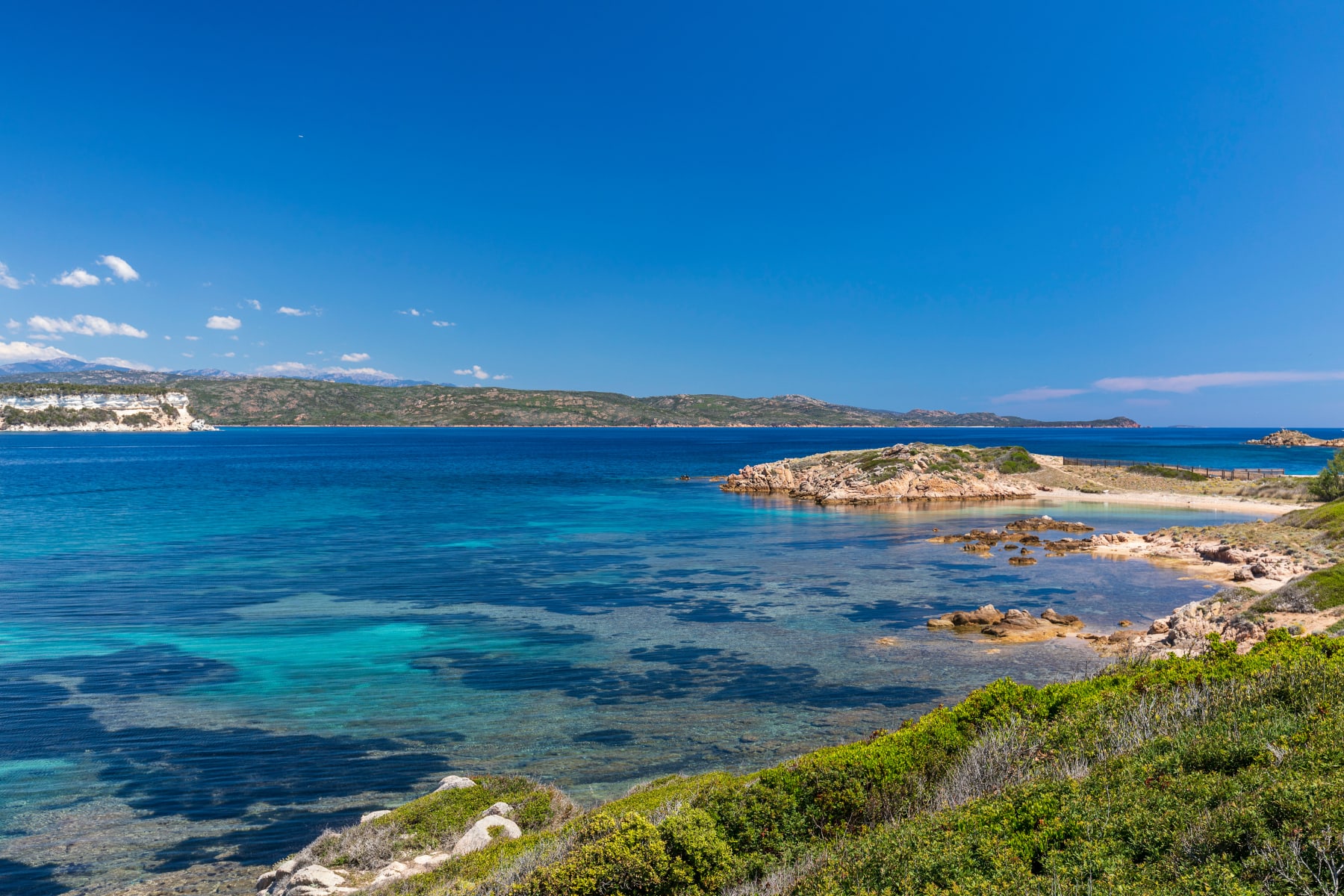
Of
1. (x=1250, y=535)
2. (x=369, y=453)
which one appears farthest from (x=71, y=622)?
(x=369, y=453)

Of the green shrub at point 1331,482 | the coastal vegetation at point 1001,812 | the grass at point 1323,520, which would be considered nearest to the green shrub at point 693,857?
the coastal vegetation at point 1001,812

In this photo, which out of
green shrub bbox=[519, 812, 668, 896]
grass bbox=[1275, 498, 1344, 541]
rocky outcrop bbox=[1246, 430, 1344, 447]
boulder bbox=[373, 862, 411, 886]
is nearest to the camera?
green shrub bbox=[519, 812, 668, 896]

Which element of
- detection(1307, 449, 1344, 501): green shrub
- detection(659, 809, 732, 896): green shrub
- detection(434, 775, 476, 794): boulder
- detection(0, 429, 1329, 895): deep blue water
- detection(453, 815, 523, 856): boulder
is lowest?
detection(0, 429, 1329, 895): deep blue water

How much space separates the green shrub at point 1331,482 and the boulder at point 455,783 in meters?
66.6

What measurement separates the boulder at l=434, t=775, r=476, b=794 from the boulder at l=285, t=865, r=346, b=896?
9.00 ft

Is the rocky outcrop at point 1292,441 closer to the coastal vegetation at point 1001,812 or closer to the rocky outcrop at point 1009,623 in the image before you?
the rocky outcrop at point 1009,623

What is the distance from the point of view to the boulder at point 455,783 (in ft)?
43.7

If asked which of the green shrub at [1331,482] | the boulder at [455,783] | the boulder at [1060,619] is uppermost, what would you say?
the green shrub at [1331,482]

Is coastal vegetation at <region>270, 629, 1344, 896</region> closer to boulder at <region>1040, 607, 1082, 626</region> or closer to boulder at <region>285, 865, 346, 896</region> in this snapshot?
boulder at <region>285, 865, 346, 896</region>

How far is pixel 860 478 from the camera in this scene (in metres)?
74.6

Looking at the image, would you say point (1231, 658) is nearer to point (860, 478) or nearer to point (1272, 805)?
point (1272, 805)

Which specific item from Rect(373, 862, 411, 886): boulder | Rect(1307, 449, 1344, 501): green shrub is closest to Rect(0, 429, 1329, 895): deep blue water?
Rect(373, 862, 411, 886): boulder

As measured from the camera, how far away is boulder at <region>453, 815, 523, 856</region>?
1135 cm

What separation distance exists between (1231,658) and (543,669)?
17325 millimetres
